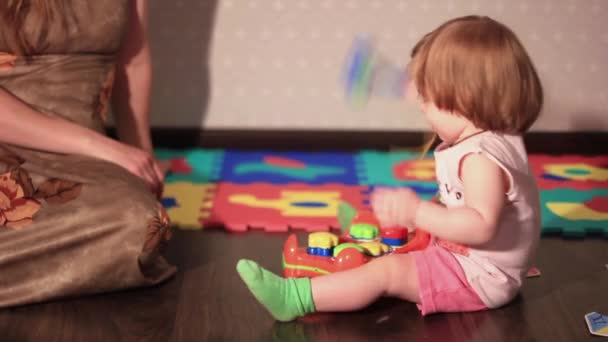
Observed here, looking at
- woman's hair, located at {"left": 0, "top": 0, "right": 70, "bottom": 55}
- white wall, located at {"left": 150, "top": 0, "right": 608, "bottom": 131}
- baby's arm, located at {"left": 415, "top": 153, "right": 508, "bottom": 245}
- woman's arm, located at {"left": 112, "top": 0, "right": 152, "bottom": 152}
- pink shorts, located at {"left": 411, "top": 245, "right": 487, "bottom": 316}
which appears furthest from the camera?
white wall, located at {"left": 150, "top": 0, "right": 608, "bottom": 131}

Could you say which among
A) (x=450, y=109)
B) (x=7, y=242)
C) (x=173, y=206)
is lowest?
(x=173, y=206)

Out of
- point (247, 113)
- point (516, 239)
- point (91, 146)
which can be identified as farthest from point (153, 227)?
point (247, 113)

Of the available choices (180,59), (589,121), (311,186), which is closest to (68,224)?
(311,186)

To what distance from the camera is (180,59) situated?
229 centimetres

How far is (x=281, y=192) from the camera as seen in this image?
199 cm

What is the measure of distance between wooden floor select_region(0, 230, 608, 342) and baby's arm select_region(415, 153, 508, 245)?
0.17m

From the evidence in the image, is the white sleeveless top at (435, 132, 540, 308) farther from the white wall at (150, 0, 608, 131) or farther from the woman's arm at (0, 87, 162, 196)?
the white wall at (150, 0, 608, 131)

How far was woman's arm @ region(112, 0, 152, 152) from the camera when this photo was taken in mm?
1769

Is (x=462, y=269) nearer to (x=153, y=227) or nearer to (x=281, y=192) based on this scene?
(x=153, y=227)

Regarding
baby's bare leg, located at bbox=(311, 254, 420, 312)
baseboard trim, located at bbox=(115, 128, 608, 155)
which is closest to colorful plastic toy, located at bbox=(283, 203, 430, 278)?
baby's bare leg, located at bbox=(311, 254, 420, 312)

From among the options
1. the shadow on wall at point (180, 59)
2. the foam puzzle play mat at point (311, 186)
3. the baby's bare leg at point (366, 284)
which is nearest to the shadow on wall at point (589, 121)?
the foam puzzle play mat at point (311, 186)

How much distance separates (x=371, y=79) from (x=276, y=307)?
1.15m

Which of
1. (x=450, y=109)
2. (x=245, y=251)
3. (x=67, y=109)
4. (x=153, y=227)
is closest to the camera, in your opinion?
(x=450, y=109)

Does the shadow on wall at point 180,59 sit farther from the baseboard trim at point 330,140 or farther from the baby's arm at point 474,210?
the baby's arm at point 474,210
